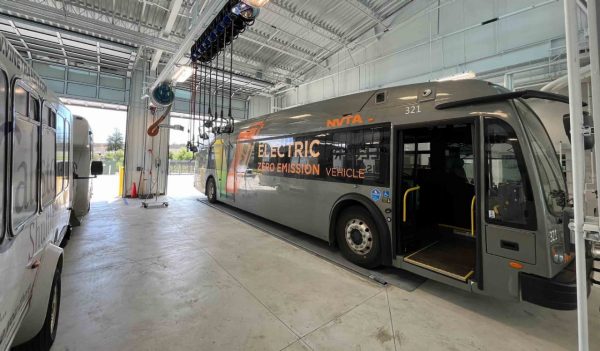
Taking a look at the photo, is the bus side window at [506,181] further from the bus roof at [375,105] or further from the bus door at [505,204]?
the bus roof at [375,105]

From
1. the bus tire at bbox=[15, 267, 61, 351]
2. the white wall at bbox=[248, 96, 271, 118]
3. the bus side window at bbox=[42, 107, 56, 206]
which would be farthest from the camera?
the white wall at bbox=[248, 96, 271, 118]

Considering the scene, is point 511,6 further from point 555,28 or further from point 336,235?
point 336,235

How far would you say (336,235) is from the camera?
390cm

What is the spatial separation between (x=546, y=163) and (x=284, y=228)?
4.36 meters

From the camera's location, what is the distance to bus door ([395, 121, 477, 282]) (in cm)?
343

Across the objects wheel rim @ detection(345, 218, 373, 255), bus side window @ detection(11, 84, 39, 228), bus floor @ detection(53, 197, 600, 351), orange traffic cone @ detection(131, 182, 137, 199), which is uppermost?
bus side window @ detection(11, 84, 39, 228)

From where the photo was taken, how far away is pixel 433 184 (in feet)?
13.0

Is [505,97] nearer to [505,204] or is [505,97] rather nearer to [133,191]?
[505,204]

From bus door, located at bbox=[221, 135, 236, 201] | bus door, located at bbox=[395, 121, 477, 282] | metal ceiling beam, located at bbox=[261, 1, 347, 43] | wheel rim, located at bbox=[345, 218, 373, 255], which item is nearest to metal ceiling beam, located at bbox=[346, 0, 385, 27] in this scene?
metal ceiling beam, located at bbox=[261, 1, 347, 43]

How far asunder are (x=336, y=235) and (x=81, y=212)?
591 cm

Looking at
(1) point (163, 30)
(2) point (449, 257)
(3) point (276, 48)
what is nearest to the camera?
(2) point (449, 257)

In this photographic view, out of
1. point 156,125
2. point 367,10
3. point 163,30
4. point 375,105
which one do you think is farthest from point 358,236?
point 156,125

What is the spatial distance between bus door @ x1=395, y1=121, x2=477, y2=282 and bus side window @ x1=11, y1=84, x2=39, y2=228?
3409mm

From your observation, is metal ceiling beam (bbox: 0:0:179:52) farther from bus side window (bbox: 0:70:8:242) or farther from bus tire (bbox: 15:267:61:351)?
bus tire (bbox: 15:267:61:351)
